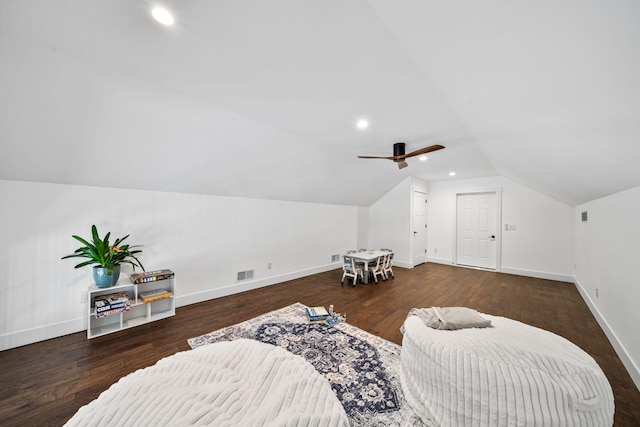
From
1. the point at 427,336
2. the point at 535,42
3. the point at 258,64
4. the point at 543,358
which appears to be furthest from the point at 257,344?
the point at 535,42

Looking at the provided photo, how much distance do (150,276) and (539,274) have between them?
7.39m

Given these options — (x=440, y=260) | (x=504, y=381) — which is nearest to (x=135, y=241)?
(x=504, y=381)

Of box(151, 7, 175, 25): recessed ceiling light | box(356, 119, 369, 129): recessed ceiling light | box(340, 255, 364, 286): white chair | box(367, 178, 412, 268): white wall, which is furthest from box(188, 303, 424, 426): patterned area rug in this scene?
box(367, 178, 412, 268): white wall

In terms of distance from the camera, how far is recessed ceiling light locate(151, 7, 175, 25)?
1279mm

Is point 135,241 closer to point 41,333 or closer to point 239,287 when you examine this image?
point 41,333

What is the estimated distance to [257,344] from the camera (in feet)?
5.06

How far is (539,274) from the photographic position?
5176 mm

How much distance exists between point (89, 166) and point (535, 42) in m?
3.81

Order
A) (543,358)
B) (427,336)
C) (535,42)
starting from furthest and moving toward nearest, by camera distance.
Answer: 1. (427,336)
2. (543,358)
3. (535,42)

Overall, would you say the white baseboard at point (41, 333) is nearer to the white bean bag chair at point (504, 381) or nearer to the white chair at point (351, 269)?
the white bean bag chair at point (504, 381)

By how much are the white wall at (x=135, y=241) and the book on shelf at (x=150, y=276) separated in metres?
0.21

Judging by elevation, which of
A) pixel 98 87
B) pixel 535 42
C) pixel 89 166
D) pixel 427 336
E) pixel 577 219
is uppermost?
pixel 98 87

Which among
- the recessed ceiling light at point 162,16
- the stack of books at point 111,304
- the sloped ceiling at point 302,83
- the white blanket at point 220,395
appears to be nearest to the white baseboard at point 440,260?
the sloped ceiling at point 302,83

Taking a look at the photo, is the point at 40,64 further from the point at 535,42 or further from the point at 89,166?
the point at 535,42
